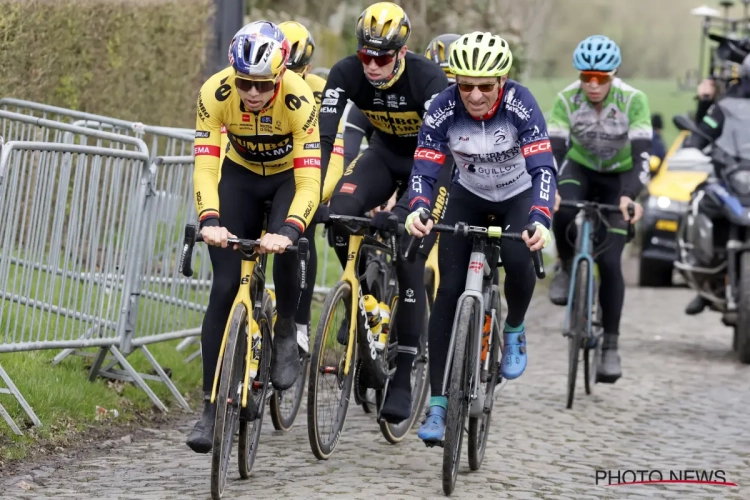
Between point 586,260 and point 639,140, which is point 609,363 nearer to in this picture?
point 586,260

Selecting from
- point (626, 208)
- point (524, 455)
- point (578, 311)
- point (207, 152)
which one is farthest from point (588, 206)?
point (207, 152)

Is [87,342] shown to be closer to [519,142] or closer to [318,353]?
[318,353]

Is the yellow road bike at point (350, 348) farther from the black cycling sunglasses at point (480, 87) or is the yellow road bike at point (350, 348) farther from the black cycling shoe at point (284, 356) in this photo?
the black cycling sunglasses at point (480, 87)

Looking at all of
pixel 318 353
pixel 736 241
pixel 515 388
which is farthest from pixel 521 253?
pixel 736 241

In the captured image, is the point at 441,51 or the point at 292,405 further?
the point at 441,51

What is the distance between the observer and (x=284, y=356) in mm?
7637

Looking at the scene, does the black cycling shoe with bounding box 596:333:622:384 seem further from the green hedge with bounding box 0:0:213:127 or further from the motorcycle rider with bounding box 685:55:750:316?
the green hedge with bounding box 0:0:213:127

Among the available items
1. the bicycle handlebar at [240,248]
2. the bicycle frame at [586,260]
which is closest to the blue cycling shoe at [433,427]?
the bicycle handlebar at [240,248]

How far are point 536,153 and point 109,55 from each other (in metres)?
5.95

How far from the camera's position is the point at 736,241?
12539 millimetres

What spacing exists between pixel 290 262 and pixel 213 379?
0.78 metres

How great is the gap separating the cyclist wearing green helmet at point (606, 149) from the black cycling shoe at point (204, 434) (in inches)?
169

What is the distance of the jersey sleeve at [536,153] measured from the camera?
725 cm

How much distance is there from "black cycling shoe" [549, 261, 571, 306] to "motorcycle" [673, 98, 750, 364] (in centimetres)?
186
